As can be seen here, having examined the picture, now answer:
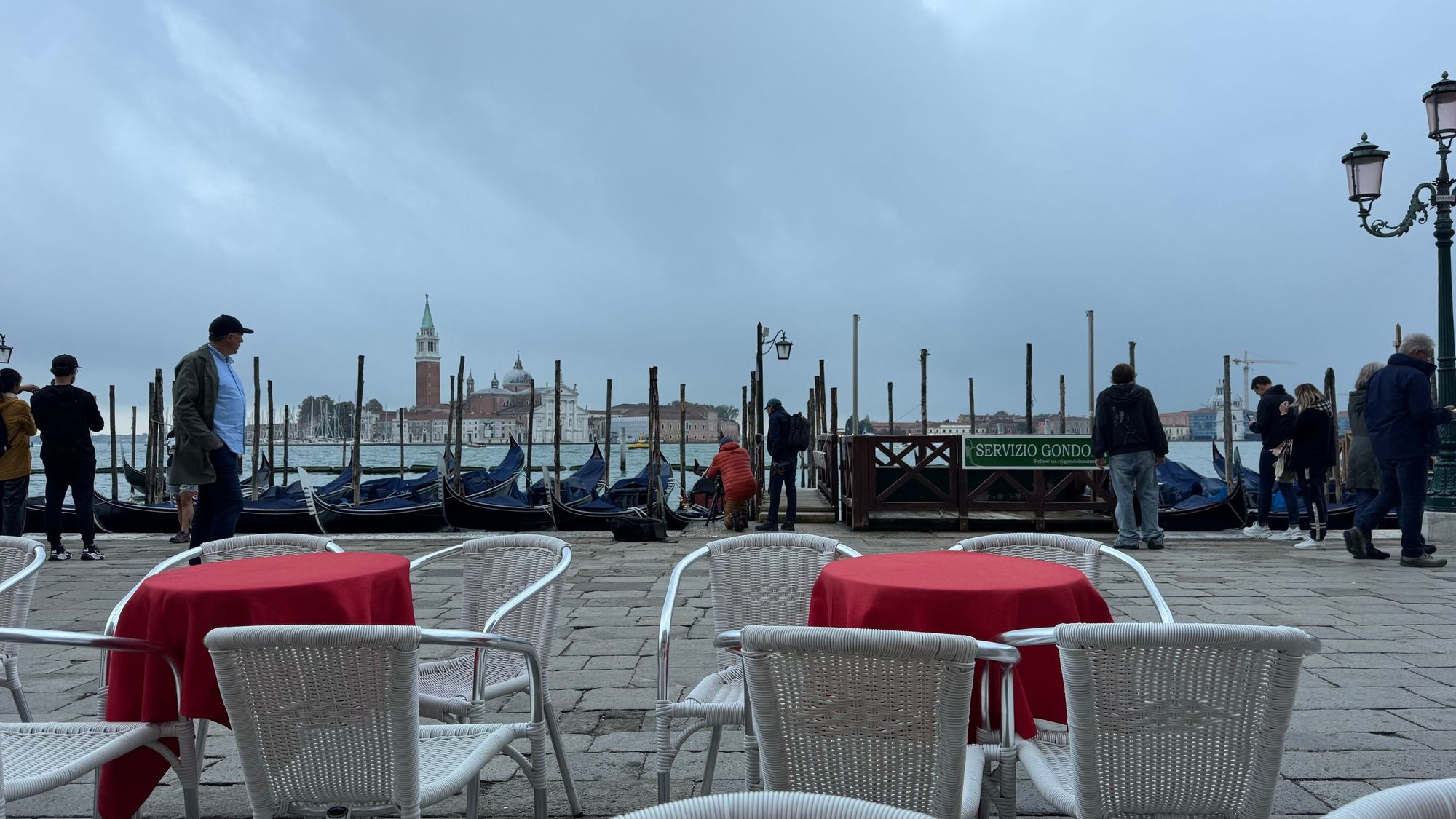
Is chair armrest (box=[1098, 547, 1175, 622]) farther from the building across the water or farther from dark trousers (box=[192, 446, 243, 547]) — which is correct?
the building across the water

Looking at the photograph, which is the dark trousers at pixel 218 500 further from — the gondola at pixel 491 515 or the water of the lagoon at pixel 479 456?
the water of the lagoon at pixel 479 456

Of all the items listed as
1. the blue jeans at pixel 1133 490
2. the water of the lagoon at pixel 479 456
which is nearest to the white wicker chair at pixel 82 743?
the blue jeans at pixel 1133 490

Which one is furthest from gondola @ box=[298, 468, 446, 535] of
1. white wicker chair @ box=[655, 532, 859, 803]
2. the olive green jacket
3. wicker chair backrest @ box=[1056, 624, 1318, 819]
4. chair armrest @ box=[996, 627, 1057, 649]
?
wicker chair backrest @ box=[1056, 624, 1318, 819]

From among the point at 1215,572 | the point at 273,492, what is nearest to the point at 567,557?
the point at 1215,572

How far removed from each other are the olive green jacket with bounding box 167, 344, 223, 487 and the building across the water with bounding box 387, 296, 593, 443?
78.9m

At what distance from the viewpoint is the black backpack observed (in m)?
8.52

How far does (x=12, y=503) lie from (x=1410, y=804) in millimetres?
7426

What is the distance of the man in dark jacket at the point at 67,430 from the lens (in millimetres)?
6137

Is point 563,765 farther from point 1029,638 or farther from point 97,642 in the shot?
point 1029,638

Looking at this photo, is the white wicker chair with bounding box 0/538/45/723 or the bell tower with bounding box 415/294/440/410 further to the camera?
the bell tower with bounding box 415/294/440/410

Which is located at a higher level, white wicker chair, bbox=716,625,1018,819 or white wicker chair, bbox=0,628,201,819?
white wicker chair, bbox=716,625,1018,819

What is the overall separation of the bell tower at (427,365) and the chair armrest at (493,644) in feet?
349

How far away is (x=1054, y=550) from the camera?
269 centimetres

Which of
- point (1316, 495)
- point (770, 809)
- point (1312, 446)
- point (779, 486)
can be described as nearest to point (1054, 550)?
point (770, 809)
